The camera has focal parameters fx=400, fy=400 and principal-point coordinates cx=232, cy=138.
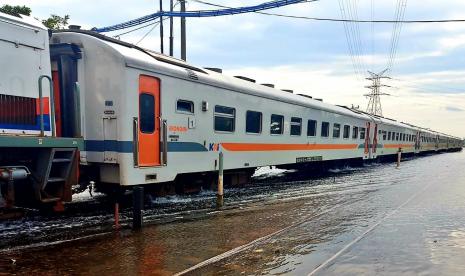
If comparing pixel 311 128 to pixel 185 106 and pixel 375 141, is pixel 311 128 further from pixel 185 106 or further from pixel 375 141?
pixel 375 141

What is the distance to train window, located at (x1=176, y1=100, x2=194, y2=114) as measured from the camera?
928 cm

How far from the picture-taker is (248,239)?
6.60 metres

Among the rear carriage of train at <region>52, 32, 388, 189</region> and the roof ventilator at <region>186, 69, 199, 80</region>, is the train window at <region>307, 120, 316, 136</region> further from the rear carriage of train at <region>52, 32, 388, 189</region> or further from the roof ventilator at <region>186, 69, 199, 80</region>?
the roof ventilator at <region>186, 69, 199, 80</region>

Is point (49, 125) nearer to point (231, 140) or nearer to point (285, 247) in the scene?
point (285, 247)

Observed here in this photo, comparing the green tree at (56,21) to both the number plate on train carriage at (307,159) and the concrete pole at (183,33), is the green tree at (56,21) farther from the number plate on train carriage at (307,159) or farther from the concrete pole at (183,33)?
the number plate on train carriage at (307,159)

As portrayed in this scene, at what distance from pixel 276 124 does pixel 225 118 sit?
121 inches

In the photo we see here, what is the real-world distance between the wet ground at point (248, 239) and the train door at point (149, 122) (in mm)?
1203

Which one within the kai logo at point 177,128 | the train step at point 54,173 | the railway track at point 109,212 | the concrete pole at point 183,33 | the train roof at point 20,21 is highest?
the concrete pole at point 183,33

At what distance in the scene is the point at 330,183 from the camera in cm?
1502

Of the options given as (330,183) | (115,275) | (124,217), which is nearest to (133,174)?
(124,217)

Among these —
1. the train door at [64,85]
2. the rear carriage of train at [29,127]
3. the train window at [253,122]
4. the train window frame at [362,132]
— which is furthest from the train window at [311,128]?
the rear carriage of train at [29,127]

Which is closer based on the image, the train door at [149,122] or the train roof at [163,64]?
the train roof at [163,64]

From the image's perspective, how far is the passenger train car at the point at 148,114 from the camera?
7.85 m

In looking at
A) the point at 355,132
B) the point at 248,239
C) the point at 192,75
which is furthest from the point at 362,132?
the point at 248,239
